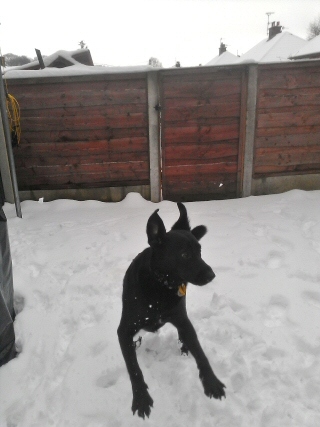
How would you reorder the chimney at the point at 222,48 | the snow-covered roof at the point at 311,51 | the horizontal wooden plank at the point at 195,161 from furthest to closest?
1. the chimney at the point at 222,48
2. the snow-covered roof at the point at 311,51
3. the horizontal wooden plank at the point at 195,161

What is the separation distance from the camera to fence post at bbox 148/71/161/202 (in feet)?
17.9

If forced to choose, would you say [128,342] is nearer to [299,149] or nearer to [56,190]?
[56,190]

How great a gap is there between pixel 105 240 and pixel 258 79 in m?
3.85

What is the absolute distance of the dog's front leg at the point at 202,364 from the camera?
1.85 meters

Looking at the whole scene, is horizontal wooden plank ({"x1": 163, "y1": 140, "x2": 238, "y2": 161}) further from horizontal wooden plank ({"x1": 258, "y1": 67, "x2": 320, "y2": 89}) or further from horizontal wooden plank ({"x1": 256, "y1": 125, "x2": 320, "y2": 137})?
horizontal wooden plank ({"x1": 258, "y1": 67, "x2": 320, "y2": 89})

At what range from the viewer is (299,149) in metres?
6.00

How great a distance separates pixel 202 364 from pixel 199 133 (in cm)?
452

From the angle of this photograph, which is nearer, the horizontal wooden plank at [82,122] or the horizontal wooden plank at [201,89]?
the horizontal wooden plank at [201,89]

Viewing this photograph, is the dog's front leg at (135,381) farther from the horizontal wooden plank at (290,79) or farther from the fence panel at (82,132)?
the horizontal wooden plank at (290,79)

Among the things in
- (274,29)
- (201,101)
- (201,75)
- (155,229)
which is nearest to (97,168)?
(201,101)

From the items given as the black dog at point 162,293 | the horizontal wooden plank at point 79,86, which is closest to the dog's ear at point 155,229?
the black dog at point 162,293

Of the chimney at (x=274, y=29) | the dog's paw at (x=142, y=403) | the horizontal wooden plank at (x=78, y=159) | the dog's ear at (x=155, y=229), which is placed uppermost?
the chimney at (x=274, y=29)

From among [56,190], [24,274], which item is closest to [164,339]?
[24,274]

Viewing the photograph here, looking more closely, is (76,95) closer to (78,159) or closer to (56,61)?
(78,159)
